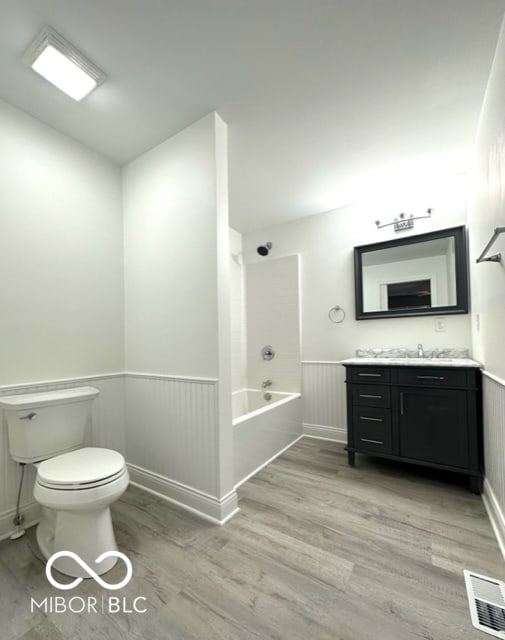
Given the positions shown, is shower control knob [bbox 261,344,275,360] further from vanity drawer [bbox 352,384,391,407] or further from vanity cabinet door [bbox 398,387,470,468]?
vanity cabinet door [bbox 398,387,470,468]

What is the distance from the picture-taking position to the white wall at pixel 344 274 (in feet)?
8.13

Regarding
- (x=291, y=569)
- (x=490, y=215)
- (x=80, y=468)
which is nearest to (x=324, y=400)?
(x=291, y=569)

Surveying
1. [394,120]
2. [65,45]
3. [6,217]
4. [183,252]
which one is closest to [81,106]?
[65,45]

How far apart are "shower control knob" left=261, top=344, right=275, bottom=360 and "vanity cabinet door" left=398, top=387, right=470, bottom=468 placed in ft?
5.09

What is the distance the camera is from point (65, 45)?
53.2 inches

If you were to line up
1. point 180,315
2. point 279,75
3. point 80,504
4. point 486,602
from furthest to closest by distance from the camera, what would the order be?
point 180,315, point 279,75, point 80,504, point 486,602

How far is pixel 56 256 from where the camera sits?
1.89m

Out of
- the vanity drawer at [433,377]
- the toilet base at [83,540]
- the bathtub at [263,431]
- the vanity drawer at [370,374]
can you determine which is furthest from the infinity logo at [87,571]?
the vanity drawer at [433,377]

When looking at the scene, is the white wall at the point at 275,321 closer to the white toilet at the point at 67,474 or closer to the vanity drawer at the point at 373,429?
the vanity drawer at the point at 373,429

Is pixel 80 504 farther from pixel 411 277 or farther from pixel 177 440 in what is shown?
pixel 411 277

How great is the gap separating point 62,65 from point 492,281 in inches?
103

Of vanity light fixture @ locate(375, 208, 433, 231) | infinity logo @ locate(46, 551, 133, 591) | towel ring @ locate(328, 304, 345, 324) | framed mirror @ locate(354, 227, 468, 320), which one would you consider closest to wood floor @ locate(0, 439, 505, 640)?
infinity logo @ locate(46, 551, 133, 591)

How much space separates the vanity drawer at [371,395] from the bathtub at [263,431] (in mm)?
734

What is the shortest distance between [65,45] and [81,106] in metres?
0.40
